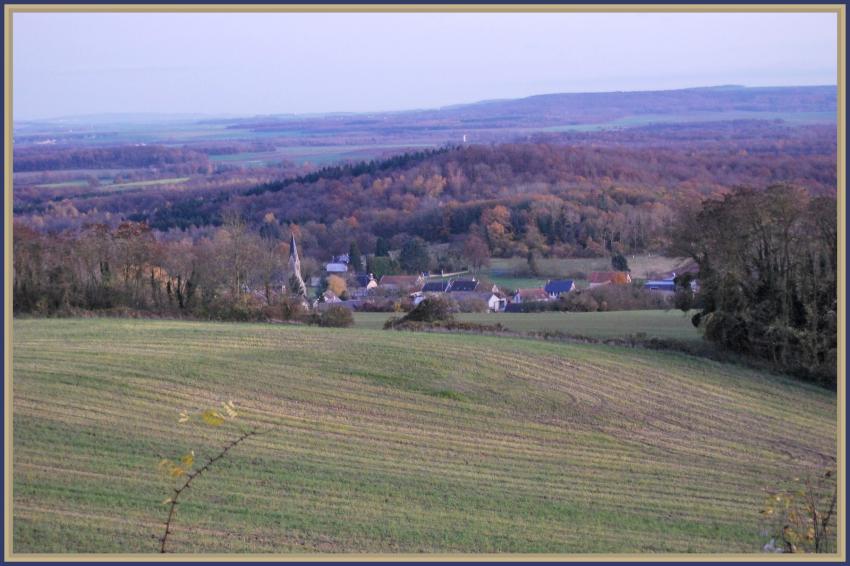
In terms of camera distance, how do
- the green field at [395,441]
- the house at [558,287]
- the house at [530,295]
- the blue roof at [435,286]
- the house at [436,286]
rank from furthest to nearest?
the blue roof at [435,286], the house at [436,286], the house at [558,287], the house at [530,295], the green field at [395,441]

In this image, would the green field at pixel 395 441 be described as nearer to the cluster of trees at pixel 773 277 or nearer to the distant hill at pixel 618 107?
the cluster of trees at pixel 773 277

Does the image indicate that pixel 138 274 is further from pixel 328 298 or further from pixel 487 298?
pixel 487 298

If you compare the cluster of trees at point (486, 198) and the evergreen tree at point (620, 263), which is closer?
the cluster of trees at point (486, 198)

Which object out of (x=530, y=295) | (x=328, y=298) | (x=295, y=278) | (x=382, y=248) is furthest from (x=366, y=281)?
(x=382, y=248)

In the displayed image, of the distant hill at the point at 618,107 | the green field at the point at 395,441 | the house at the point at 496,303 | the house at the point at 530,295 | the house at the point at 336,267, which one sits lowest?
the green field at the point at 395,441

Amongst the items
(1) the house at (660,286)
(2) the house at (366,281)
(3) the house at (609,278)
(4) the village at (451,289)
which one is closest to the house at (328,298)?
(4) the village at (451,289)

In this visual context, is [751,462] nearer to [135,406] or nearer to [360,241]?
[135,406]
